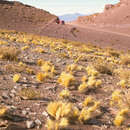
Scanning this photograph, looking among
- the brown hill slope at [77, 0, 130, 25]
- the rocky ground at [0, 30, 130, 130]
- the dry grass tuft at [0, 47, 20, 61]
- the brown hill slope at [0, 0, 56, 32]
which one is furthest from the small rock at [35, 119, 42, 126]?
the brown hill slope at [77, 0, 130, 25]

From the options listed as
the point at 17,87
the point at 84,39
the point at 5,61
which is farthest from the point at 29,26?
the point at 17,87

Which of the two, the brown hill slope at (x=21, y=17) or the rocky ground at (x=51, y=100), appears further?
the brown hill slope at (x=21, y=17)

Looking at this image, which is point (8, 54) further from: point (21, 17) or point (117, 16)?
Answer: point (117, 16)

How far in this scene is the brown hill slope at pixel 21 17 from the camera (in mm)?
33906

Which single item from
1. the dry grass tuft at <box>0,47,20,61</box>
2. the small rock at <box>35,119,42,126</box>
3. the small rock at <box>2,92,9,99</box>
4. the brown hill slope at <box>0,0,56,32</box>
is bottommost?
the small rock at <box>35,119,42,126</box>

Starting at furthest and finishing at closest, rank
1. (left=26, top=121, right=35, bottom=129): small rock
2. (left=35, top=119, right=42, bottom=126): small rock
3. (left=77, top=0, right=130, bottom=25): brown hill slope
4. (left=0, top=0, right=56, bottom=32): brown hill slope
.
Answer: (left=77, top=0, right=130, bottom=25): brown hill slope, (left=0, top=0, right=56, bottom=32): brown hill slope, (left=35, top=119, right=42, bottom=126): small rock, (left=26, top=121, right=35, bottom=129): small rock

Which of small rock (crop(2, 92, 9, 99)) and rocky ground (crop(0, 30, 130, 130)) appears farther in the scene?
small rock (crop(2, 92, 9, 99))

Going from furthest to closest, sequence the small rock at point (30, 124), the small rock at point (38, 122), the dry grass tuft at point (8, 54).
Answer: the dry grass tuft at point (8, 54) → the small rock at point (38, 122) → the small rock at point (30, 124)

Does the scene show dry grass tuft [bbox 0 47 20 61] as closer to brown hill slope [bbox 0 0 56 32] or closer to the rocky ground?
the rocky ground

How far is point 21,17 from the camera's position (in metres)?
37.9

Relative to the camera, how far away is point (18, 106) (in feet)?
15.2

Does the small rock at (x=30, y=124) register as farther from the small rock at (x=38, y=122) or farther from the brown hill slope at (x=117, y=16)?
the brown hill slope at (x=117, y=16)

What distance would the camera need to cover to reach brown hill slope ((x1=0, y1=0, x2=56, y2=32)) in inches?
1335

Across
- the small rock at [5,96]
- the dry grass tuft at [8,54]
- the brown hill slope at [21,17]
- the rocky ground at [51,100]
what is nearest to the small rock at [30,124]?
the rocky ground at [51,100]
